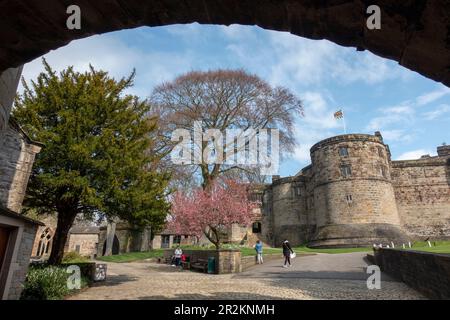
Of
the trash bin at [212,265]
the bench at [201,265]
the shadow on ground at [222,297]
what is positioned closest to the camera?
the shadow on ground at [222,297]

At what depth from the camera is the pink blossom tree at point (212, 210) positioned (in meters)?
23.1

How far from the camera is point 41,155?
11227 mm

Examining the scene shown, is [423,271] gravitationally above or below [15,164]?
below

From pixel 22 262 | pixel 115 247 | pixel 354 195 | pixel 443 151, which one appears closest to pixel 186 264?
pixel 22 262

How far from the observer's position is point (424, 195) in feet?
125

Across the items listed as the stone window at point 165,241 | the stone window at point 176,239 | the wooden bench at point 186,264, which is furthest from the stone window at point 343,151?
the stone window at point 165,241

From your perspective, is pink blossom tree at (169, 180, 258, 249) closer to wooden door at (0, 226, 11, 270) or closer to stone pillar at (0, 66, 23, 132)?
wooden door at (0, 226, 11, 270)

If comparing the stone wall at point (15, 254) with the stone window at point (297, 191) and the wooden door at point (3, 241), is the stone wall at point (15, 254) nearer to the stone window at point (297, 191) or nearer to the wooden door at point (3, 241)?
the wooden door at point (3, 241)

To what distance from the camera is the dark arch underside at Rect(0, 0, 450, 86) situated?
2236 mm

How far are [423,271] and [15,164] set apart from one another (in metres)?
13.6

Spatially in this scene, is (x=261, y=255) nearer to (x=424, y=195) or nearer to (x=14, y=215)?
(x=14, y=215)

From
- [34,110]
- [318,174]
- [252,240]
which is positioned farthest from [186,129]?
[252,240]

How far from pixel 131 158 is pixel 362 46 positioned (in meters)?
10.8

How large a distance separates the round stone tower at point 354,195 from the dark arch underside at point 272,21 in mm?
32864
